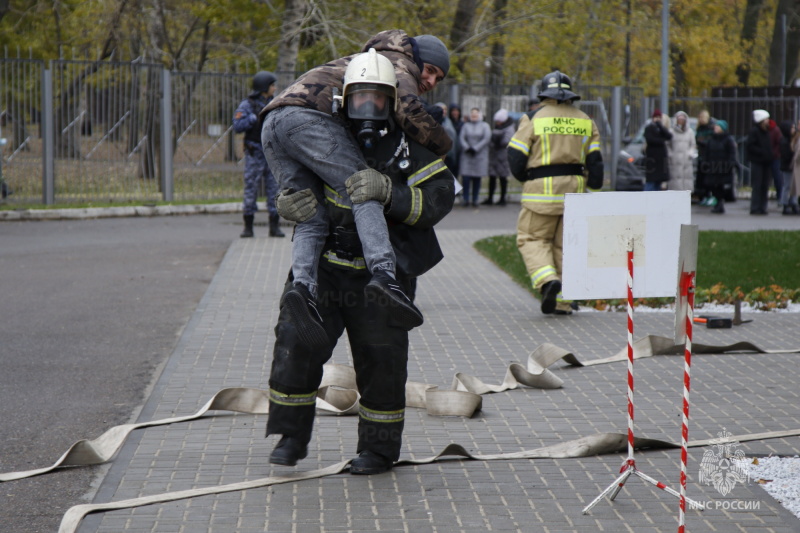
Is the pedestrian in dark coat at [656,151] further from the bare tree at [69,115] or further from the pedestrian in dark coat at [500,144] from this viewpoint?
the bare tree at [69,115]

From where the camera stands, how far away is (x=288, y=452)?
4836 mm

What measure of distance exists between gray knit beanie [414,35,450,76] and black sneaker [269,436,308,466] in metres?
1.85

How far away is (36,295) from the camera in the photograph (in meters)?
10.6

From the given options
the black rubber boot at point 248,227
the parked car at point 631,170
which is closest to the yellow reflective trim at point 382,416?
the black rubber boot at point 248,227

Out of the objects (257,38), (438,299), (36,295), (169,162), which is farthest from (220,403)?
(257,38)

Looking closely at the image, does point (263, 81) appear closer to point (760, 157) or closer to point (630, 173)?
point (630, 173)

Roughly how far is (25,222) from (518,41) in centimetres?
1452

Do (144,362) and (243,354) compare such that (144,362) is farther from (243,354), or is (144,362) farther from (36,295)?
(36,295)

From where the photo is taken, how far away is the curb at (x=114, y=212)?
19.0 m

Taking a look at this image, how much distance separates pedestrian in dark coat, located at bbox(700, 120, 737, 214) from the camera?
21031mm

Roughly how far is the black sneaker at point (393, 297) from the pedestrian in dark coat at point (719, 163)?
17.6m

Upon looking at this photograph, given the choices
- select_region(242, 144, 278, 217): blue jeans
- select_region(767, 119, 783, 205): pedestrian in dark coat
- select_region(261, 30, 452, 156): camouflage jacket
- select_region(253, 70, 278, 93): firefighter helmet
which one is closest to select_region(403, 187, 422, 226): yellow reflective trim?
select_region(261, 30, 452, 156): camouflage jacket

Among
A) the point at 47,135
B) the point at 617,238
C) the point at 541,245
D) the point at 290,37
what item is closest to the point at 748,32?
the point at 290,37

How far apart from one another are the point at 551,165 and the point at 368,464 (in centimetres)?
481
